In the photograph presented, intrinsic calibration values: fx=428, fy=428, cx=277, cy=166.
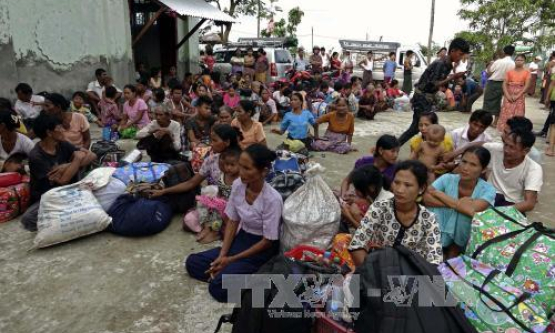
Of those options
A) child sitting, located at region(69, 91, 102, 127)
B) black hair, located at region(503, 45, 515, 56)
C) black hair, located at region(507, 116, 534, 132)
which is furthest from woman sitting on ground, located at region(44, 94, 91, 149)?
black hair, located at region(503, 45, 515, 56)

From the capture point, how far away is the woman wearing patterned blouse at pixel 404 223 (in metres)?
2.41

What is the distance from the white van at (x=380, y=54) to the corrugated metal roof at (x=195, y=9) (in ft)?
18.3

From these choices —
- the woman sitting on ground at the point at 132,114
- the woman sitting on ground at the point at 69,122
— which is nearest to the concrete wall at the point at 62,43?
the woman sitting on ground at the point at 132,114

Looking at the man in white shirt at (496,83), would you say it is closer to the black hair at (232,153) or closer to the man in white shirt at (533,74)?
the man in white shirt at (533,74)

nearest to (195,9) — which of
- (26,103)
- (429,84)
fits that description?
(26,103)

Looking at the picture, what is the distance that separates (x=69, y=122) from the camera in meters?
5.19

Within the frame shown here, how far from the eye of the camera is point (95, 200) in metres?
3.78

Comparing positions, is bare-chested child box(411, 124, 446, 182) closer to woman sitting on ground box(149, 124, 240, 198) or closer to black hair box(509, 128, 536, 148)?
black hair box(509, 128, 536, 148)

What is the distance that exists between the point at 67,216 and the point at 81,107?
4895 millimetres

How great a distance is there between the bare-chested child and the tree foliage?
13601 mm

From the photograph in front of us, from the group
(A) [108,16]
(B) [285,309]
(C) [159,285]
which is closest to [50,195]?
(C) [159,285]

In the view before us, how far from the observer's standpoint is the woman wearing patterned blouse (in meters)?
2.41

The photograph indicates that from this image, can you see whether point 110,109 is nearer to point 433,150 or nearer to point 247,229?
point 247,229

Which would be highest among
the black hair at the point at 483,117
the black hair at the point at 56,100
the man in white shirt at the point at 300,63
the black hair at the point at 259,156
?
the man in white shirt at the point at 300,63
